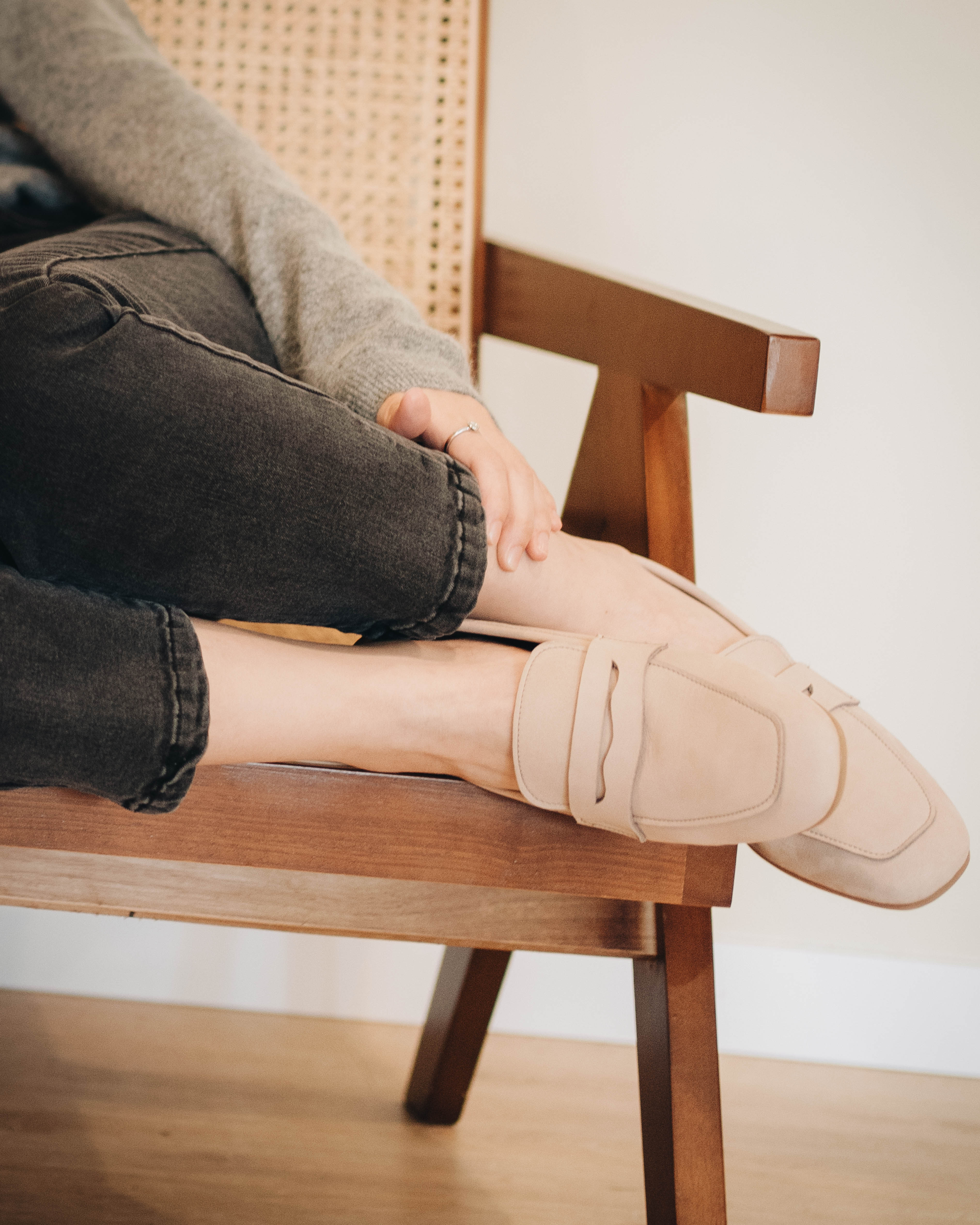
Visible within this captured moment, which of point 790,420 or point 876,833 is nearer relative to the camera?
point 876,833

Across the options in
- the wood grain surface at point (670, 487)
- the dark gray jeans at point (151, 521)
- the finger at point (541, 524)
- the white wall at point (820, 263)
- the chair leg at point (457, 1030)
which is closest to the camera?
the dark gray jeans at point (151, 521)

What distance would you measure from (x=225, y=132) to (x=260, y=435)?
1.37ft

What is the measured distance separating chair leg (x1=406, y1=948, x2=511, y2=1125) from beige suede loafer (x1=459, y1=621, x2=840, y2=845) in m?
0.36

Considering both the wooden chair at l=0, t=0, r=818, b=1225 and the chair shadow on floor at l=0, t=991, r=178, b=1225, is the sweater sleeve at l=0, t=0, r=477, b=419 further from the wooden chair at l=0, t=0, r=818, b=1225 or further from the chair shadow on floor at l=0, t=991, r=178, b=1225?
the chair shadow on floor at l=0, t=991, r=178, b=1225

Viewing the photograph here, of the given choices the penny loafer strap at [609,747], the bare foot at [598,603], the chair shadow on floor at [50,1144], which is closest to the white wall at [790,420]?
the chair shadow on floor at [50,1144]

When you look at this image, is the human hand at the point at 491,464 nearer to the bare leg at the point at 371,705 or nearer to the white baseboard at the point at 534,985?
the bare leg at the point at 371,705

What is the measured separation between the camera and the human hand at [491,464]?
1.46 ft

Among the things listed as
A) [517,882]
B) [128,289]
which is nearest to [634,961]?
[517,882]

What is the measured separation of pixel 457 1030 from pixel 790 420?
2.17 ft

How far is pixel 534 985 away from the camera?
38.5 inches

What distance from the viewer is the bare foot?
477 mm

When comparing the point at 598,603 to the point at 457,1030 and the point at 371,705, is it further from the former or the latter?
the point at 457,1030

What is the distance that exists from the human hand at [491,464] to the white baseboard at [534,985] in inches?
25.6

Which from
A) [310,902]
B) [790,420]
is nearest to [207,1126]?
[310,902]
